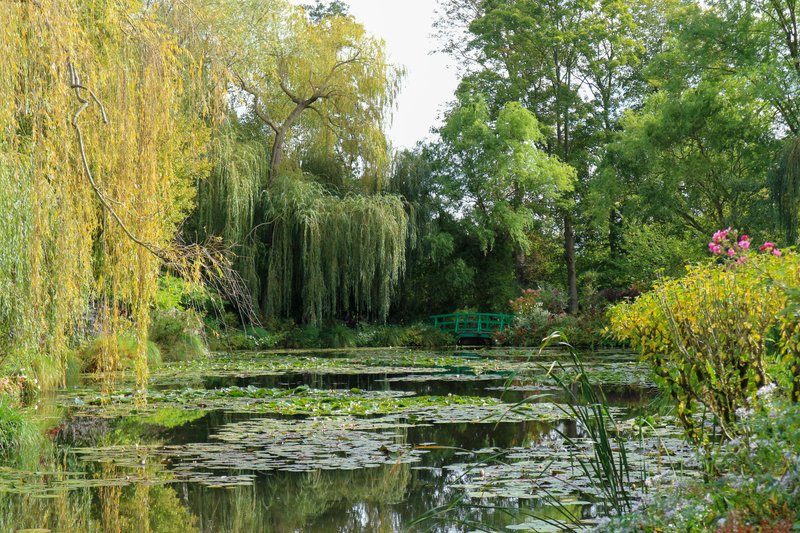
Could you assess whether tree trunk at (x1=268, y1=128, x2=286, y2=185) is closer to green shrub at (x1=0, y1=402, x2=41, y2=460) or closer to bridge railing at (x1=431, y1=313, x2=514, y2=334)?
bridge railing at (x1=431, y1=313, x2=514, y2=334)

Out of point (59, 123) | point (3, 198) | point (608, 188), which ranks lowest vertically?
point (3, 198)

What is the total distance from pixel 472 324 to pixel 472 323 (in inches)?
7.0

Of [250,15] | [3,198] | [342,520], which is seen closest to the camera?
[342,520]

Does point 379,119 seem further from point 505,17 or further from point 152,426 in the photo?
point 152,426

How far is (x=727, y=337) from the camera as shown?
4.20 meters

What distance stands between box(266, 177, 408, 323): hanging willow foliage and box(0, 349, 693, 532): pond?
932 centimetres

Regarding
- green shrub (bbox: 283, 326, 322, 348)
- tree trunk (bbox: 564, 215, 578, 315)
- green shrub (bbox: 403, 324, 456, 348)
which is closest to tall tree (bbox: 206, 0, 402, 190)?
green shrub (bbox: 283, 326, 322, 348)

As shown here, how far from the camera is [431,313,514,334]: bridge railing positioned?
23.5 m

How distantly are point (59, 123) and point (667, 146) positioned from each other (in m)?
18.1

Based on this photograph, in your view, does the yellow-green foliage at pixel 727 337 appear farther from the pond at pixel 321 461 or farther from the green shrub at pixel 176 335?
the green shrub at pixel 176 335

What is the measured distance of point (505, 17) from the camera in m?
26.1

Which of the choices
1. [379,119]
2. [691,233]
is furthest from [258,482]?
[691,233]

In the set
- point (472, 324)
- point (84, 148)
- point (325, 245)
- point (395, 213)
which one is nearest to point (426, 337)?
point (472, 324)

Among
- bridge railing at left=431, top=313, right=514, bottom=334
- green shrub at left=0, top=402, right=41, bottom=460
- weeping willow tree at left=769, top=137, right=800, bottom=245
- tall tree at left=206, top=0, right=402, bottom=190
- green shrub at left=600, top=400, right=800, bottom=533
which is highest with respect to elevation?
tall tree at left=206, top=0, right=402, bottom=190
